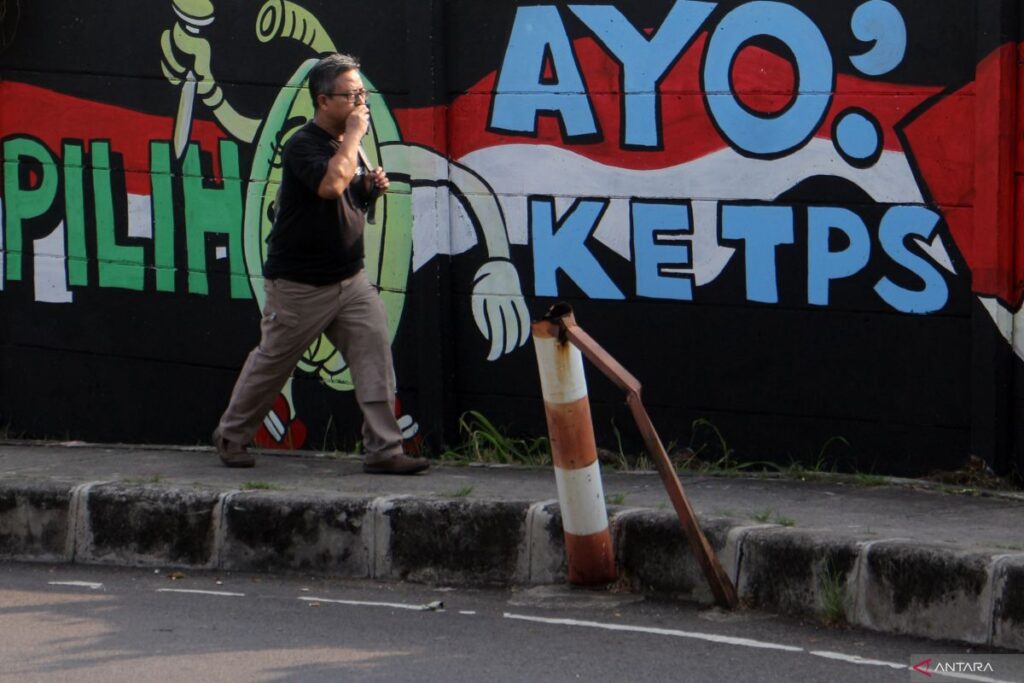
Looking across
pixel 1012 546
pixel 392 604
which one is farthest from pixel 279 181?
pixel 1012 546

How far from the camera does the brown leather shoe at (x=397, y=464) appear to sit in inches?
293

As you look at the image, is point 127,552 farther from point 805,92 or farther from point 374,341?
point 805,92

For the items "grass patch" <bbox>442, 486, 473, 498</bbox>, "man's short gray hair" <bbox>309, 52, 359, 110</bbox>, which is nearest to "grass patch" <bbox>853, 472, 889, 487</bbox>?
"grass patch" <bbox>442, 486, 473, 498</bbox>

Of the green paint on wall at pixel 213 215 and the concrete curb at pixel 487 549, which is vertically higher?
the green paint on wall at pixel 213 215

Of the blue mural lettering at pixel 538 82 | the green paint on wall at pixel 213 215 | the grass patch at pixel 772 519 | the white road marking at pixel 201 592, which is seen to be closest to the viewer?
the grass patch at pixel 772 519

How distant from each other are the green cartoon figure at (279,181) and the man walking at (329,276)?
505 mm

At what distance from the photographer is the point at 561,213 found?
25.4 feet

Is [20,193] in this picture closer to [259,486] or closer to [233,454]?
[233,454]

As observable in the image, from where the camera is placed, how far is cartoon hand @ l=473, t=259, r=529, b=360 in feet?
25.9

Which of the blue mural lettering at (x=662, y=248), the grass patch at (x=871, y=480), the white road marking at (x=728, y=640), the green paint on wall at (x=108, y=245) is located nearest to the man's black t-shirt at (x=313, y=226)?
the blue mural lettering at (x=662, y=248)

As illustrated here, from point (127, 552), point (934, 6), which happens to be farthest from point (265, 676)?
point (934, 6)

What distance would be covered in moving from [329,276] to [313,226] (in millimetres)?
219

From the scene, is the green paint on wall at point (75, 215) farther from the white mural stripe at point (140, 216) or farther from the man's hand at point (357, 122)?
the man's hand at point (357, 122)

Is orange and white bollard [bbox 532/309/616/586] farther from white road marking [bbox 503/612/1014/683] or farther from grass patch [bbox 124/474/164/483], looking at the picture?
grass patch [bbox 124/474/164/483]
